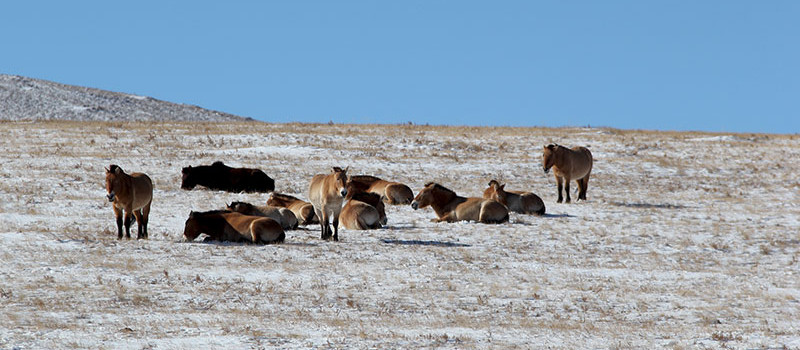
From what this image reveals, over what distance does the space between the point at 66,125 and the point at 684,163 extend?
101 feet

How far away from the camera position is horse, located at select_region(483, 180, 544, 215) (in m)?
24.4

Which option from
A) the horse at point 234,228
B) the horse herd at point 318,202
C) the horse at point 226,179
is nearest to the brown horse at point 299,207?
the horse herd at point 318,202

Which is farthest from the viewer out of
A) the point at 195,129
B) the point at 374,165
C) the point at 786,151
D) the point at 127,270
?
the point at 195,129

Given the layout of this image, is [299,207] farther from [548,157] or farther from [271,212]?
[548,157]

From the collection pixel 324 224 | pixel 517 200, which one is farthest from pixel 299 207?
pixel 517 200

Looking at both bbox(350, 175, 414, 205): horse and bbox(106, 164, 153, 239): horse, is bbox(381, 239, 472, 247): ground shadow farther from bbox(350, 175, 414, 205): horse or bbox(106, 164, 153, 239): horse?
bbox(350, 175, 414, 205): horse

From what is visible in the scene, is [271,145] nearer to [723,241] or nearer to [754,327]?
[723,241]

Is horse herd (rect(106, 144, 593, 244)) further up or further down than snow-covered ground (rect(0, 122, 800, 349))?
further up

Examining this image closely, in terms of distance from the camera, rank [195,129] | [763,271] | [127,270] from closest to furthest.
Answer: [127,270]
[763,271]
[195,129]

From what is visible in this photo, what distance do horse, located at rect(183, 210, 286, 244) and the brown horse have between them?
123 inches

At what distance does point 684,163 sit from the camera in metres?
38.5

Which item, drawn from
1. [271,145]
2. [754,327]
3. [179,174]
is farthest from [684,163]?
[754,327]

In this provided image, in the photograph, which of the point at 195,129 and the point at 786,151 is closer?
the point at 786,151

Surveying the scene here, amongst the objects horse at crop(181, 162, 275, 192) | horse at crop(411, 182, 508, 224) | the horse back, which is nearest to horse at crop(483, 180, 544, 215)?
horse at crop(411, 182, 508, 224)
